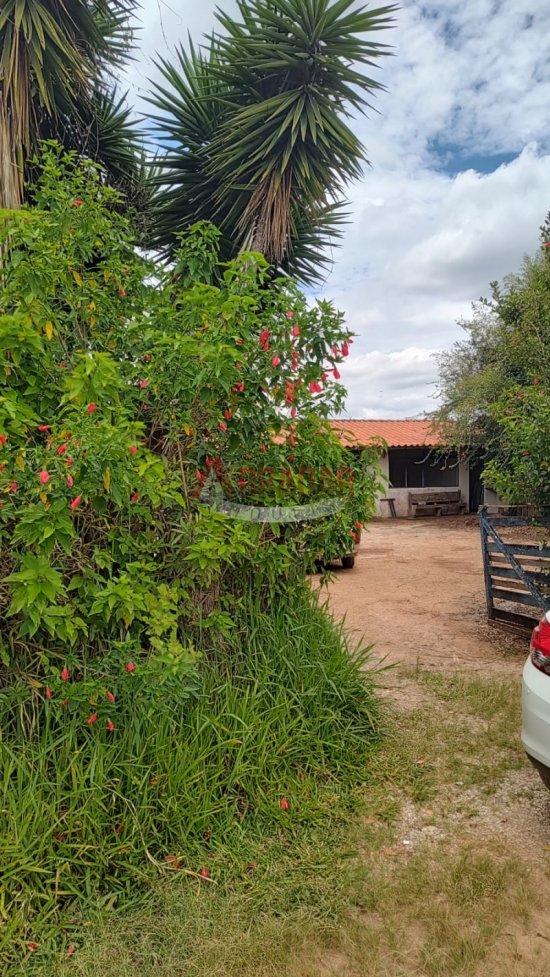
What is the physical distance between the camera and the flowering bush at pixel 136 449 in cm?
222

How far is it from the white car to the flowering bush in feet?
4.14

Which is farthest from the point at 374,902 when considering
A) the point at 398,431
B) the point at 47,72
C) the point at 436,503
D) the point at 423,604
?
the point at 398,431

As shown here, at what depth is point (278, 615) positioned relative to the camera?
3535 mm

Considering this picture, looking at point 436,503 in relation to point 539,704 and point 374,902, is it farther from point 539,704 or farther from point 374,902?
point 374,902

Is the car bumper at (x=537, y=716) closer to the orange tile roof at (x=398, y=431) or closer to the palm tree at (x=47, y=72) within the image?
the palm tree at (x=47, y=72)

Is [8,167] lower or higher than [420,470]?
higher

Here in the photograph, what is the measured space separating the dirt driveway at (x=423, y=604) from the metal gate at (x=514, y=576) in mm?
260

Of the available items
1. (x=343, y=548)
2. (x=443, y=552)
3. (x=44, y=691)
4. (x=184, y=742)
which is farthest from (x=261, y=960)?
(x=443, y=552)

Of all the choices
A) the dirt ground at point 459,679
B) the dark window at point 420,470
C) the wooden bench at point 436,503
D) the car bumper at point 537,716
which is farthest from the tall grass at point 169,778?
the dark window at point 420,470

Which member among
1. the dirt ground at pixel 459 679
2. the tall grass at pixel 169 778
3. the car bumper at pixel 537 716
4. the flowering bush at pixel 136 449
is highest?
the flowering bush at pixel 136 449

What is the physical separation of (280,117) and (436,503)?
56.4 ft

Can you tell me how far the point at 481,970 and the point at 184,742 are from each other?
4.60 ft

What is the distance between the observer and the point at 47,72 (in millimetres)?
4082

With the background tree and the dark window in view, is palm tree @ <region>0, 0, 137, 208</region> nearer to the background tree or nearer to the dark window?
the background tree
